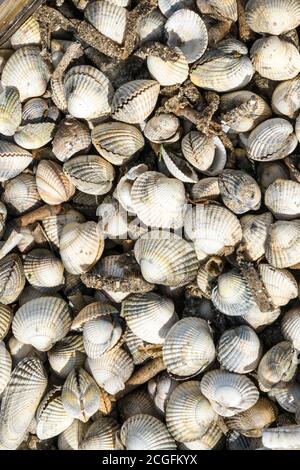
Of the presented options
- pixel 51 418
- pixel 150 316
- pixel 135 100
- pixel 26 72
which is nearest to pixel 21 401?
pixel 51 418

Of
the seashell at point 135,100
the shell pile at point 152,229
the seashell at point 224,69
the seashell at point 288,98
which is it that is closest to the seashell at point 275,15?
the shell pile at point 152,229

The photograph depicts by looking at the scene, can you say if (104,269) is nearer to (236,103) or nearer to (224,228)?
(224,228)

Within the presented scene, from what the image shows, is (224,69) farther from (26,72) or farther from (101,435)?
(101,435)

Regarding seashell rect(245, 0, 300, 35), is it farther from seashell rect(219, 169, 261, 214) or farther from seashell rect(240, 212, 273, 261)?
seashell rect(240, 212, 273, 261)

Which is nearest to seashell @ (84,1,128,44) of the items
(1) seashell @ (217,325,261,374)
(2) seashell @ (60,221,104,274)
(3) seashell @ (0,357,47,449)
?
(2) seashell @ (60,221,104,274)
